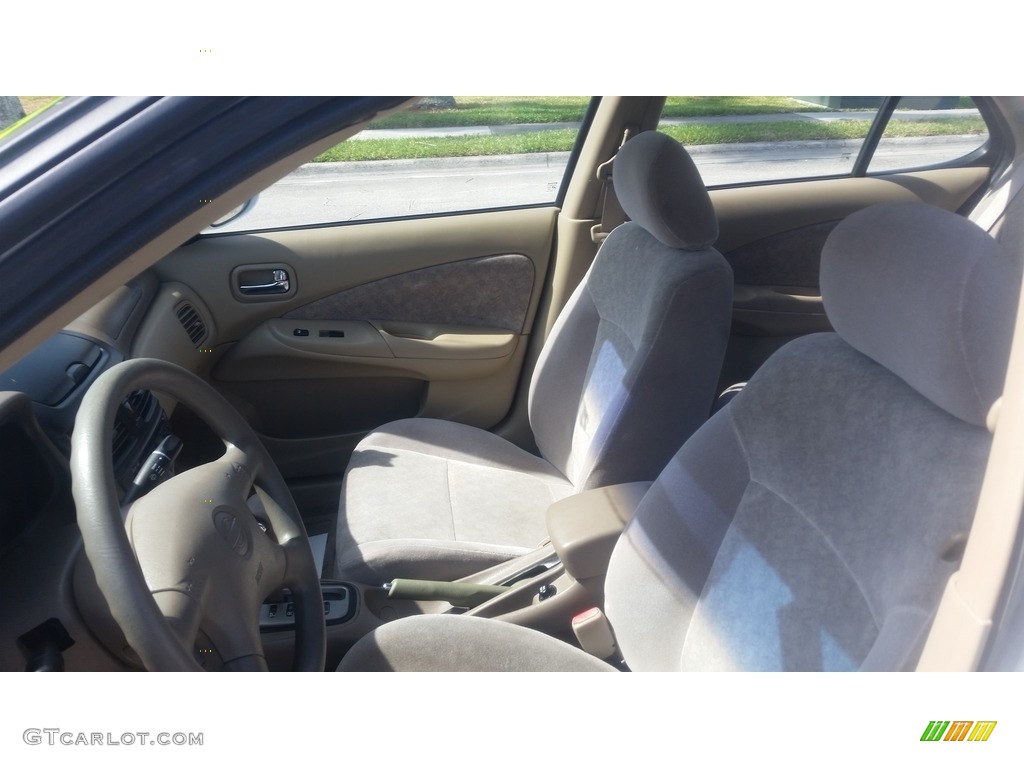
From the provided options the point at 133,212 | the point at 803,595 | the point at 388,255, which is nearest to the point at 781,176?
the point at 388,255

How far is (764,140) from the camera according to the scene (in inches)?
89.4

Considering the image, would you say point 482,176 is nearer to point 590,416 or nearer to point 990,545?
point 590,416

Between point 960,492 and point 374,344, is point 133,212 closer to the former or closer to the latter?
point 960,492

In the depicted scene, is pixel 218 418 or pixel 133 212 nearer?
pixel 133 212

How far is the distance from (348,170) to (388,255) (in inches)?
13.4

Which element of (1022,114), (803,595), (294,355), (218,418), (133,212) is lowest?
(294,355)

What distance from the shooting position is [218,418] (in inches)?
54.9

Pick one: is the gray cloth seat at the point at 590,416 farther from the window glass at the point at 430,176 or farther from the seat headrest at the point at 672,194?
the window glass at the point at 430,176

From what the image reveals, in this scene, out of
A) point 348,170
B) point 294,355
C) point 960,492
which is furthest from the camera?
point 294,355

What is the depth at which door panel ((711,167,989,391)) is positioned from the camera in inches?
105

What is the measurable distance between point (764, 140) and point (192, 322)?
5.37ft

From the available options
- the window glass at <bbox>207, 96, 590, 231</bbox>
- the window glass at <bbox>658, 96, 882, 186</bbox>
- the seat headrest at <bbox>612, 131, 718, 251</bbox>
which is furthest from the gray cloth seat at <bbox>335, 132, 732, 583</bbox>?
the window glass at <bbox>207, 96, 590, 231</bbox>

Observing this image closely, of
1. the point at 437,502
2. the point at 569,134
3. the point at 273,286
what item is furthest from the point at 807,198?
the point at 273,286
